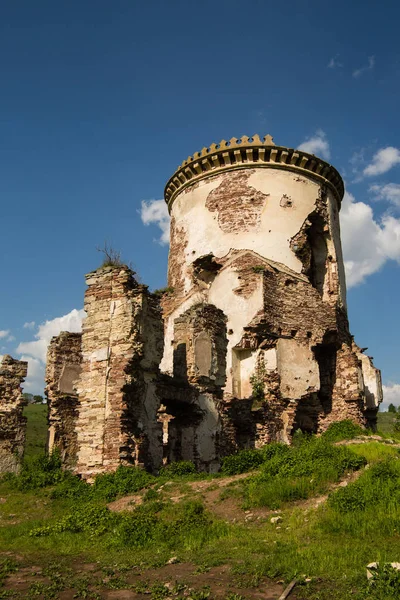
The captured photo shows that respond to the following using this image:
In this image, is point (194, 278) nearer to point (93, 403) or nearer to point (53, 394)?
point (53, 394)

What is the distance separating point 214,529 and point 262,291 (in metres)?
10.8

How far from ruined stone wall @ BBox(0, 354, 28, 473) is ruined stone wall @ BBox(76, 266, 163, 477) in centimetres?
226

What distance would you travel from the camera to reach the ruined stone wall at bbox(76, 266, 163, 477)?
437 inches

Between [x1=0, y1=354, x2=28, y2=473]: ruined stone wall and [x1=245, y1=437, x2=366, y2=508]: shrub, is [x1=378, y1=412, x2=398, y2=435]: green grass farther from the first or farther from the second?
[x1=0, y1=354, x2=28, y2=473]: ruined stone wall

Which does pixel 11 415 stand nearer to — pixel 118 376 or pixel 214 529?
pixel 118 376

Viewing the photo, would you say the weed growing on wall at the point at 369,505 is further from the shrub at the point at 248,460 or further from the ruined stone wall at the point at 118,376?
the ruined stone wall at the point at 118,376

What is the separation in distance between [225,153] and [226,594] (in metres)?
17.6

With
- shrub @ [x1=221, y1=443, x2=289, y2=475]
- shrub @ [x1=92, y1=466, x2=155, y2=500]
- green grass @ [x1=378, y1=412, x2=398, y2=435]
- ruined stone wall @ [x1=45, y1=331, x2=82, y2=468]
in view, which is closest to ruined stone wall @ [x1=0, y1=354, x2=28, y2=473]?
ruined stone wall @ [x1=45, y1=331, x2=82, y2=468]

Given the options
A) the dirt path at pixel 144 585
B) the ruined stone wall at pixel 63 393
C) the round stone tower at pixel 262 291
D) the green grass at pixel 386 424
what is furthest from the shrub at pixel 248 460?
the green grass at pixel 386 424

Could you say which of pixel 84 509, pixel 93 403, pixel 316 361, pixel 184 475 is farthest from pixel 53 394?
pixel 316 361

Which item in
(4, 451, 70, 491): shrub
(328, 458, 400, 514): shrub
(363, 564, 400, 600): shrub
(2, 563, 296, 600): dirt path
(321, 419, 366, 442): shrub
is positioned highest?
(321, 419, 366, 442): shrub

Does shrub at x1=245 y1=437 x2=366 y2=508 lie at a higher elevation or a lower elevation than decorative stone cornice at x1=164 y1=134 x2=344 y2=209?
lower

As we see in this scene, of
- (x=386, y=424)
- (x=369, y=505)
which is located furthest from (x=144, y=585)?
(x=386, y=424)

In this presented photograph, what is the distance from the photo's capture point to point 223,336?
15375 mm
